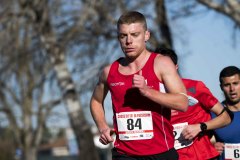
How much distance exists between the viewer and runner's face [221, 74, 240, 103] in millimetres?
7352

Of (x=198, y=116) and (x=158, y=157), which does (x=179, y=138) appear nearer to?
(x=198, y=116)

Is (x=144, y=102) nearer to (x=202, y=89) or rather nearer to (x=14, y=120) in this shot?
(x=202, y=89)

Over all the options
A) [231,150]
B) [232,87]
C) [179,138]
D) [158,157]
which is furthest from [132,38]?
[231,150]

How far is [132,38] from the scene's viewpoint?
553 cm

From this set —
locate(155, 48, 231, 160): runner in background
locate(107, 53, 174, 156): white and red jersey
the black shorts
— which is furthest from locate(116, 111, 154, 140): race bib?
locate(155, 48, 231, 160): runner in background

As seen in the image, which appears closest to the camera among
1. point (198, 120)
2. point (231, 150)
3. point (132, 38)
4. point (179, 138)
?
point (132, 38)

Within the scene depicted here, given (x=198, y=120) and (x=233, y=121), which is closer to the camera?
(x=198, y=120)

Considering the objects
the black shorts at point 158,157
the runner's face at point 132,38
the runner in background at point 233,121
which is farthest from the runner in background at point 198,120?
the runner's face at point 132,38

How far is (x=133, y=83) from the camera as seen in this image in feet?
17.5

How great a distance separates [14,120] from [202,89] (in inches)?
1294

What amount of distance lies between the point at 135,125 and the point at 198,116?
151cm

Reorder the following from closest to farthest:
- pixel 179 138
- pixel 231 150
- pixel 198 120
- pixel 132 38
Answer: pixel 132 38, pixel 179 138, pixel 198 120, pixel 231 150

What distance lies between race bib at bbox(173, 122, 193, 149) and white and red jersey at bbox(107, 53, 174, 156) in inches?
43.2

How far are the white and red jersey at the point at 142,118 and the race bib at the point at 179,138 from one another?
110 centimetres
